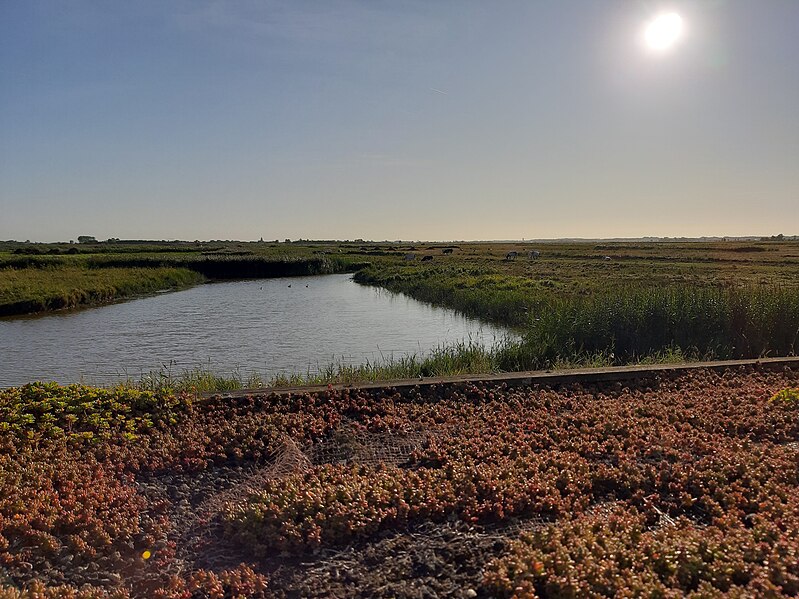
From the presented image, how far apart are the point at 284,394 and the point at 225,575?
3.27 meters

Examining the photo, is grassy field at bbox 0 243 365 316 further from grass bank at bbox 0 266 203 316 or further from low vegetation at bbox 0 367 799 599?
low vegetation at bbox 0 367 799 599

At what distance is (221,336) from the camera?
17.5 metres

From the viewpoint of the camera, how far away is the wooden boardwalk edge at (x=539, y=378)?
680 centimetres

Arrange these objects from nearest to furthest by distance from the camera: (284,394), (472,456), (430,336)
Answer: (472,456), (284,394), (430,336)

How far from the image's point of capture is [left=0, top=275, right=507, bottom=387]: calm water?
13406mm

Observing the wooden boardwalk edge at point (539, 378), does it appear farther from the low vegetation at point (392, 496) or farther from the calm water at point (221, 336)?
the calm water at point (221, 336)

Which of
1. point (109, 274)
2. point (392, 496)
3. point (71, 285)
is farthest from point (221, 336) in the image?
point (109, 274)

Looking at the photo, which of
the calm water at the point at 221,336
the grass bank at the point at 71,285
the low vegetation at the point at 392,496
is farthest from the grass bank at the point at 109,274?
the low vegetation at the point at 392,496

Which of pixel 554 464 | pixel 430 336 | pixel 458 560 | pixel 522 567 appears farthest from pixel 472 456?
pixel 430 336

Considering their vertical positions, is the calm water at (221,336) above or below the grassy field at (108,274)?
below

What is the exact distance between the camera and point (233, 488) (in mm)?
4648

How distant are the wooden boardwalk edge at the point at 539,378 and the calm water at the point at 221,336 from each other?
5222mm

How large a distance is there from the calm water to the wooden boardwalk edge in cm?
522

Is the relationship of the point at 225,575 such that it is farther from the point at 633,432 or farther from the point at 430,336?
the point at 430,336
